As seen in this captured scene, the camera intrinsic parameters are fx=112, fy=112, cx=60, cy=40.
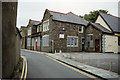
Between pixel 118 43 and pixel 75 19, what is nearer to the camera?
pixel 118 43

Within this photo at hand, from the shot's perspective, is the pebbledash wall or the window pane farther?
the window pane

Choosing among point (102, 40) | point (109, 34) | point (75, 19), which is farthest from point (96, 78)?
point (75, 19)

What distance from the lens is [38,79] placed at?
5730mm

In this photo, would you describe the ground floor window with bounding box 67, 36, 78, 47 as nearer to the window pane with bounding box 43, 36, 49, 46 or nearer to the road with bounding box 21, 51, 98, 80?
the window pane with bounding box 43, 36, 49, 46

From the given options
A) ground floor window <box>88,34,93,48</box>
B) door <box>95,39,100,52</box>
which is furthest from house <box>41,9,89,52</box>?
door <box>95,39,100,52</box>

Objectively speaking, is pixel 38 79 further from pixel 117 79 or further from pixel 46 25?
pixel 46 25

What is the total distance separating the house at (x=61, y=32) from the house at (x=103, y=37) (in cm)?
185

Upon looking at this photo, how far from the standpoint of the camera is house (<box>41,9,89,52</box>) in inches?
882

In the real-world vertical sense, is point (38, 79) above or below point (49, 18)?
below

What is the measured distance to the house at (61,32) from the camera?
22406 mm

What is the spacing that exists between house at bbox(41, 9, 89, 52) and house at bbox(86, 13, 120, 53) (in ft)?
6.08

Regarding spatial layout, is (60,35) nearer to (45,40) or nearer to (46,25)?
(45,40)

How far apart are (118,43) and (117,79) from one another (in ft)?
68.4

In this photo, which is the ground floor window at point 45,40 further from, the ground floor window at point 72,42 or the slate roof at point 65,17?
the slate roof at point 65,17
